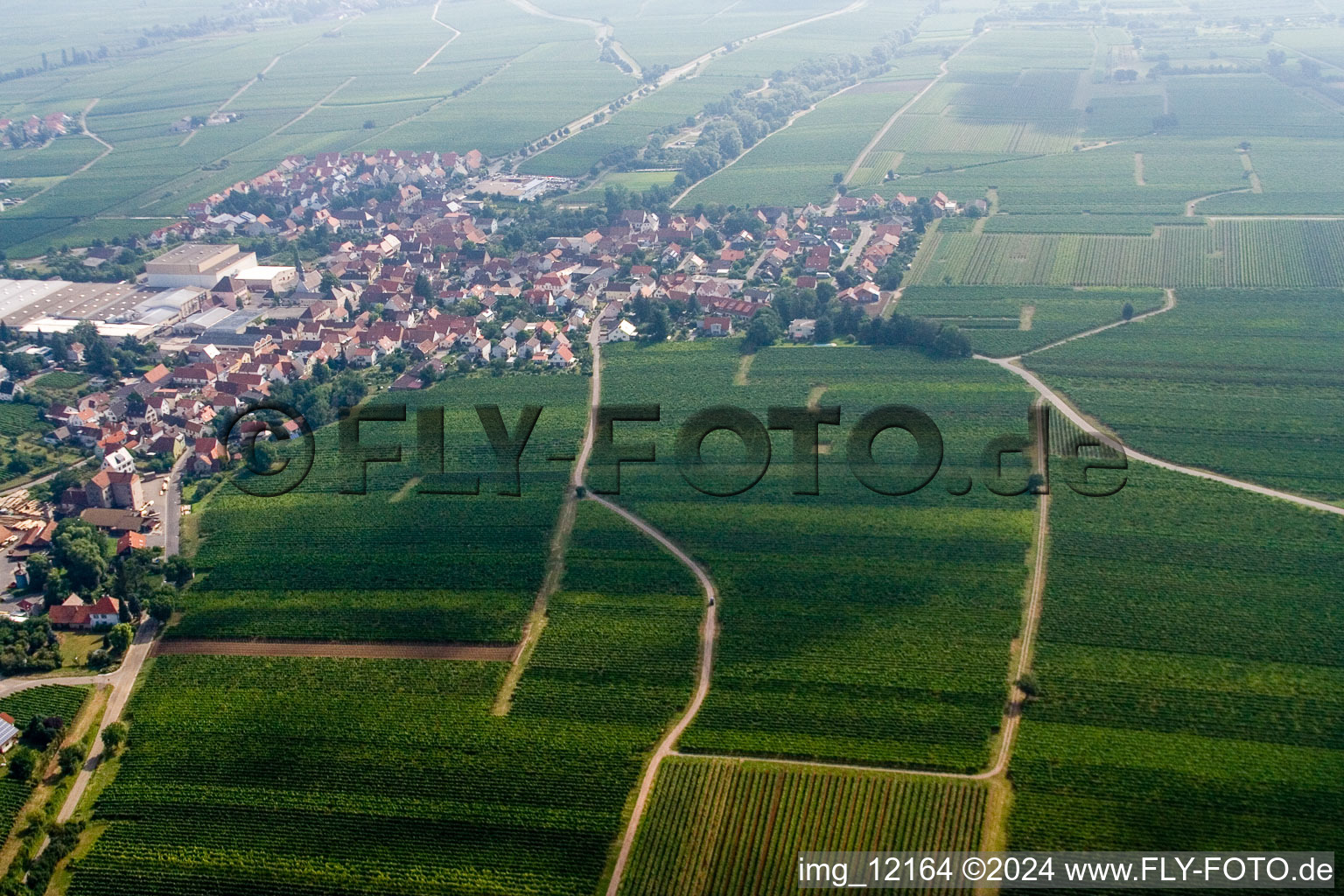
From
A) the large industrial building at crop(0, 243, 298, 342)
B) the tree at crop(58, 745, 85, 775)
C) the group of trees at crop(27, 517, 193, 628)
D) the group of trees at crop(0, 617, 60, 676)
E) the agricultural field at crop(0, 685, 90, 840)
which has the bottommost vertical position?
the tree at crop(58, 745, 85, 775)

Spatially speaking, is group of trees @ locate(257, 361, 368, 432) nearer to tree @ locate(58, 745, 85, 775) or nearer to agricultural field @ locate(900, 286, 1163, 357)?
tree @ locate(58, 745, 85, 775)

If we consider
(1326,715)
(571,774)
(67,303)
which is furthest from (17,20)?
(1326,715)

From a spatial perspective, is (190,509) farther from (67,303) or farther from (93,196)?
(93,196)

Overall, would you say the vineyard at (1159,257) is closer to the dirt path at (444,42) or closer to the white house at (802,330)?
the white house at (802,330)

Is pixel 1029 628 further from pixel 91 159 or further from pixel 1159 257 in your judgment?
pixel 91 159

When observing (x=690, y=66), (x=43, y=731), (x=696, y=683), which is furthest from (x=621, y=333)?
(x=690, y=66)

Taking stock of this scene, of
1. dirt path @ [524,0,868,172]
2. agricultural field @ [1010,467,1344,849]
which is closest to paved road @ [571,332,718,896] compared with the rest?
agricultural field @ [1010,467,1344,849]

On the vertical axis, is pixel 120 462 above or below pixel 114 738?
above
